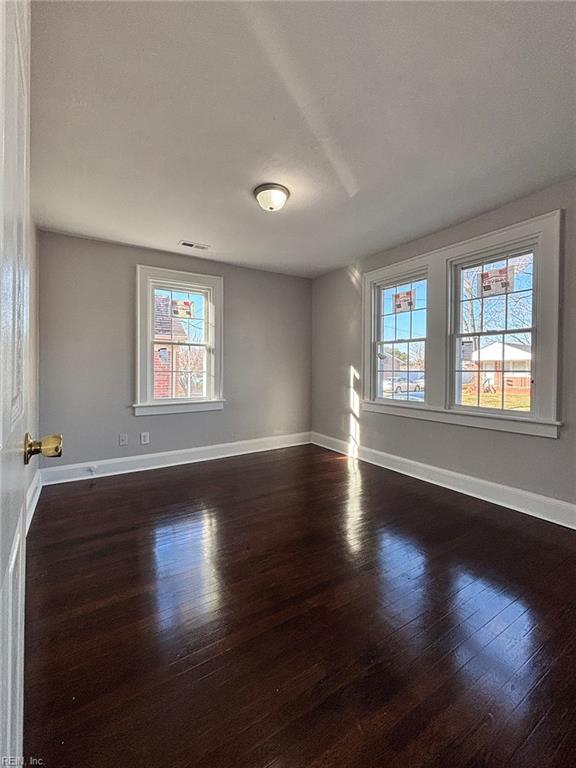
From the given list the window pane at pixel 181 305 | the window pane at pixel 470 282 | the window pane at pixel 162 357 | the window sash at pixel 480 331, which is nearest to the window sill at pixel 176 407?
the window pane at pixel 162 357

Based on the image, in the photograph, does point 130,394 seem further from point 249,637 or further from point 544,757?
point 544,757

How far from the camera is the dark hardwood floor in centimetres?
114

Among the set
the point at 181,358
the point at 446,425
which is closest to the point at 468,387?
the point at 446,425

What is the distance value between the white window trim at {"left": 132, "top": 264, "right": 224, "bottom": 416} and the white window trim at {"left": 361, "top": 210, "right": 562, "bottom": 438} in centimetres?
185

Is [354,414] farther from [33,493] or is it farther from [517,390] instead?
[33,493]

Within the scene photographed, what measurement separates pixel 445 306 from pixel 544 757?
10.3ft

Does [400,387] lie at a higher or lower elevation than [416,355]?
lower

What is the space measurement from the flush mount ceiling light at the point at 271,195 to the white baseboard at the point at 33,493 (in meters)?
2.95

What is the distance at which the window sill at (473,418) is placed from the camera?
9.04ft

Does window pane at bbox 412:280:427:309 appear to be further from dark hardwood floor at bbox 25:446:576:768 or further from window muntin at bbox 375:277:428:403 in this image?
dark hardwood floor at bbox 25:446:576:768

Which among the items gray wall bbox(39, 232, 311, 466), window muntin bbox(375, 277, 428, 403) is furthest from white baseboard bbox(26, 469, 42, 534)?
window muntin bbox(375, 277, 428, 403)

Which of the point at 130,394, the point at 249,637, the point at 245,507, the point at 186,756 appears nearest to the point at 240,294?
the point at 130,394

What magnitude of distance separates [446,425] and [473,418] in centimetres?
30

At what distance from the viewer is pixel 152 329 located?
13.3 feet
